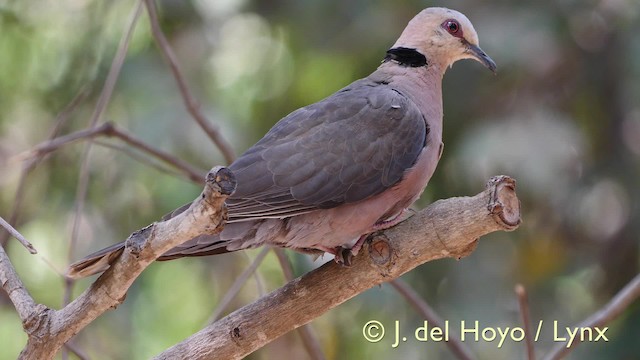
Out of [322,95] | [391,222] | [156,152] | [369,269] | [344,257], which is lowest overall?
[369,269]

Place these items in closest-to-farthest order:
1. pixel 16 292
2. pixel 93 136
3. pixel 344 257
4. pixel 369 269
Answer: pixel 16 292 → pixel 369 269 → pixel 344 257 → pixel 93 136

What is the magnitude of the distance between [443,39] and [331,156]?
31.0 inches

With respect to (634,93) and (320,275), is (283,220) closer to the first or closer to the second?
(320,275)

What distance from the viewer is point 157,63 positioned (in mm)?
6148

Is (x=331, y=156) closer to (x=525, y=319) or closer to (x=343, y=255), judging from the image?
(x=343, y=255)

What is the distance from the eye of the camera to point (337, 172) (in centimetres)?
320

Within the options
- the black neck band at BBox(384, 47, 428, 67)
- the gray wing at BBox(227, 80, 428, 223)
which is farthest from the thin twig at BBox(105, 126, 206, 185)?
the black neck band at BBox(384, 47, 428, 67)

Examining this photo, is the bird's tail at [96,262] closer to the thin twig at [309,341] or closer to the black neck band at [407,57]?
the thin twig at [309,341]

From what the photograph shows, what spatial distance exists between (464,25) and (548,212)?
223 cm

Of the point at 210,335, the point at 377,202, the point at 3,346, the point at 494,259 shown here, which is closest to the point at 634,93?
the point at 494,259

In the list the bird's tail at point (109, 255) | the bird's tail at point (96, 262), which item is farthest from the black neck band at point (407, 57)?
the bird's tail at point (96, 262)

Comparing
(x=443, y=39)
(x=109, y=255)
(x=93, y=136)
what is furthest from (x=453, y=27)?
(x=109, y=255)

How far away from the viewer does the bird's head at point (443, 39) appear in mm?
3691

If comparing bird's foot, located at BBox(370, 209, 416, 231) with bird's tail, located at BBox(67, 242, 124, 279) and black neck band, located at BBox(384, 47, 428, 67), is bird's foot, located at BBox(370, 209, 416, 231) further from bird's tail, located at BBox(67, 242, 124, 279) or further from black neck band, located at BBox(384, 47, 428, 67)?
bird's tail, located at BBox(67, 242, 124, 279)
